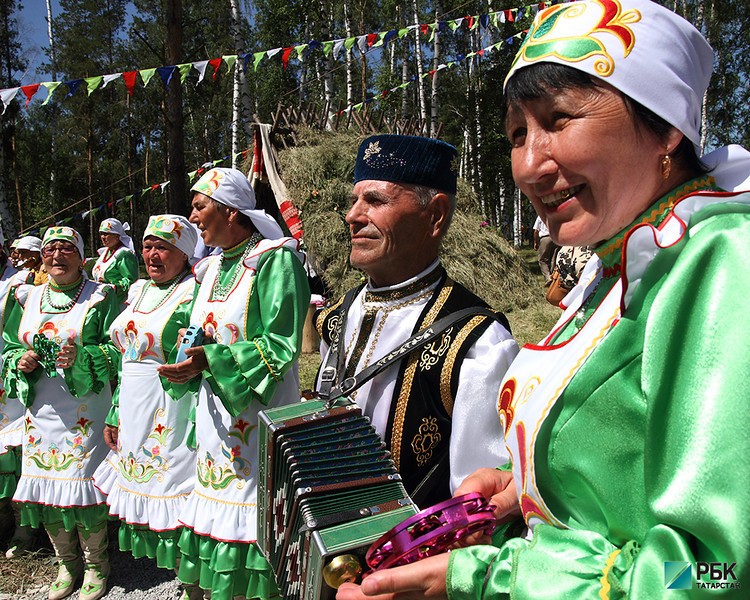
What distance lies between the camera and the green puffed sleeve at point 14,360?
411cm

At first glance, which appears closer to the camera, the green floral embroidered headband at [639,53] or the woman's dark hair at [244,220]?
the green floral embroidered headband at [639,53]

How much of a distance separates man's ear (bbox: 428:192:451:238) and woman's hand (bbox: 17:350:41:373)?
10.5ft

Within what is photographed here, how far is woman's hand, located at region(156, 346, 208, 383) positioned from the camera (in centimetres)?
283

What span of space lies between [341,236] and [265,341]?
733 centimetres

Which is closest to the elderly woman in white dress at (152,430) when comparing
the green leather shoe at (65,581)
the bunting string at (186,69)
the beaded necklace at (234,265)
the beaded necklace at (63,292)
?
the beaded necklace at (234,265)

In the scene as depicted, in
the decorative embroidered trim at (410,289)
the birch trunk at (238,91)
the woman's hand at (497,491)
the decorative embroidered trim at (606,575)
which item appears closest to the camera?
the decorative embroidered trim at (606,575)

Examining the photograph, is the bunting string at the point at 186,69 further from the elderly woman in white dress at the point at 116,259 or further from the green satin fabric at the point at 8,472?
the green satin fabric at the point at 8,472

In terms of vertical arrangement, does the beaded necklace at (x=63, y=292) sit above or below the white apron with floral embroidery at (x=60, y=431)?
above

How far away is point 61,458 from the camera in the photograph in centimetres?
410

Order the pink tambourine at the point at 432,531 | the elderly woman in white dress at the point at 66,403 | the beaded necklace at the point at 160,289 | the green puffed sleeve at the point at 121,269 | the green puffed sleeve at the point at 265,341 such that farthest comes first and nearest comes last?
the green puffed sleeve at the point at 121,269, the elderly woman in white dress at the point at 66,403, the beaded necklace at the point at 160,289, the green puffed sleeve at the point at 265,341, the pink tambourine at the point at 432,531

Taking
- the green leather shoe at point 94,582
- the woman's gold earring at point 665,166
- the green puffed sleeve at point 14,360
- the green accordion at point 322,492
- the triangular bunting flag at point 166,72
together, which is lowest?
the green leather shoe at point 94,582

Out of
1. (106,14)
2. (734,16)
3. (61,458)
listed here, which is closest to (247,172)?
(61,458)

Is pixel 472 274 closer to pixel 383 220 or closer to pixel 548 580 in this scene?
pixel 383 220

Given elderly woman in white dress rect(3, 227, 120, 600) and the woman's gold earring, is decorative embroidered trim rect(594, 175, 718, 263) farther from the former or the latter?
elderly woman in white dress rect(3, 227, 120, 600)
